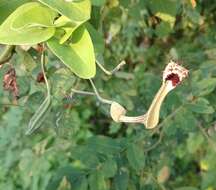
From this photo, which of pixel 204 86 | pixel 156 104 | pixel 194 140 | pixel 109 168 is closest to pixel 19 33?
pixel 156 104

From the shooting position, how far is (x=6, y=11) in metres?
0.73

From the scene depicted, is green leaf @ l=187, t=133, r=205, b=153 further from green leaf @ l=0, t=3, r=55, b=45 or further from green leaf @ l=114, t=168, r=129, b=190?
green leaf @ l=0, t=3, r=55, b=45

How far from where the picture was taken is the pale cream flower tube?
0.72 m

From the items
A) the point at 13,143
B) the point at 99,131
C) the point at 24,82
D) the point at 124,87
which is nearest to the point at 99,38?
the point at 24,82

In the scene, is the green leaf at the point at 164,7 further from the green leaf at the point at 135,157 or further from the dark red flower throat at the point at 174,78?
the dark red flower throat at the point at 174,78

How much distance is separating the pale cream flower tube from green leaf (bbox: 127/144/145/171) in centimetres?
45

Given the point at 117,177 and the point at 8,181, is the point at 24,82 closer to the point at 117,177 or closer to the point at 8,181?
the point at 117,177

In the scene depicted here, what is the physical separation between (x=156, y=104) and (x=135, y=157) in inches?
20.1

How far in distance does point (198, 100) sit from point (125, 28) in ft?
3.27

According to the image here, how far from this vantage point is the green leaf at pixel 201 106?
1.23 m

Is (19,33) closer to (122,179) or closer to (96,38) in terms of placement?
(96,38)

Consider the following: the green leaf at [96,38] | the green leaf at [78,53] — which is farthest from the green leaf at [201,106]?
the green leaf at [78,53]

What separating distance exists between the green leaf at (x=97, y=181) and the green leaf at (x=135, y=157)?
0.21 feet

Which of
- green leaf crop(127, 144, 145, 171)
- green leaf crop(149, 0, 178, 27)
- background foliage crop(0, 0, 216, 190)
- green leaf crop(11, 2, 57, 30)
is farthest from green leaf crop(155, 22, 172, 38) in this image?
green leaf crop(11, 2, 57, 30)
